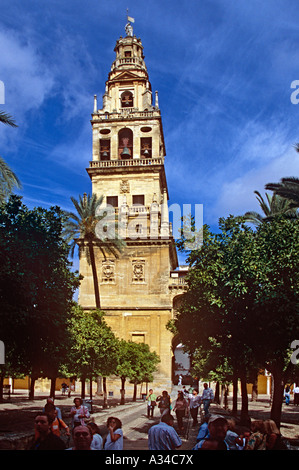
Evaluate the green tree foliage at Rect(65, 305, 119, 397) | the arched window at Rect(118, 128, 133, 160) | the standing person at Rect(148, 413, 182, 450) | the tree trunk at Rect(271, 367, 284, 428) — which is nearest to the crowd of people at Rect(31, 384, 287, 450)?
the standing person at Rect(148, 413, 182, 450)

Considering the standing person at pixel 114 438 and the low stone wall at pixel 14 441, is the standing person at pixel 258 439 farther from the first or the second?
the low stone wall at pixel 14 441

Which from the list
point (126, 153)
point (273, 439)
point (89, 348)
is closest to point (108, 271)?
point (126, 153)

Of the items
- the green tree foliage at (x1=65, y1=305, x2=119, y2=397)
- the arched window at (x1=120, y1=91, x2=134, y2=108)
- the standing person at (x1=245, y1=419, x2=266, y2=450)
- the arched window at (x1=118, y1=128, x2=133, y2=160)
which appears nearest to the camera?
the standing person at (x1=245, y1=419, x2=266, y2=450)

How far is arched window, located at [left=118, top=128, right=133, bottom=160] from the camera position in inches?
1979

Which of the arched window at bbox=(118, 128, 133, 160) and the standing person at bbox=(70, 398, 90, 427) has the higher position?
the arched window at bbox=(118, 128, 133, 160)

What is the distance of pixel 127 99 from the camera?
5303cm

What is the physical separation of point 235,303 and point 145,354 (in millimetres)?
24203

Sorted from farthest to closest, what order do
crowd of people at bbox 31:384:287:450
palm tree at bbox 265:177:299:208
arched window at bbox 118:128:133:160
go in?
arched window at bbox 118:128:133:160 < palm tree at bbox 265:177:299:208 < crowd of people at bbox 31:384:287:450

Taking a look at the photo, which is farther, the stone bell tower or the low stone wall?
the stone bell tower

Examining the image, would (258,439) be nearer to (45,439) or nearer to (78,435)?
(78,435)

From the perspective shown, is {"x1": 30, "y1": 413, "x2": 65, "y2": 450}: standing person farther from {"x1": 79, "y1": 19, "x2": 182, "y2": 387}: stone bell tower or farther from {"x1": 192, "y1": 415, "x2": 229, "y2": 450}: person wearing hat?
{"x1": 79, "y1": 19, "x2": 182, "y2": 387}: stone bell tower

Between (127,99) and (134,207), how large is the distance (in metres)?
12.7

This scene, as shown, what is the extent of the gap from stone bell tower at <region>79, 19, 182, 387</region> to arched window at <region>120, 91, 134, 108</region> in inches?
4.2
